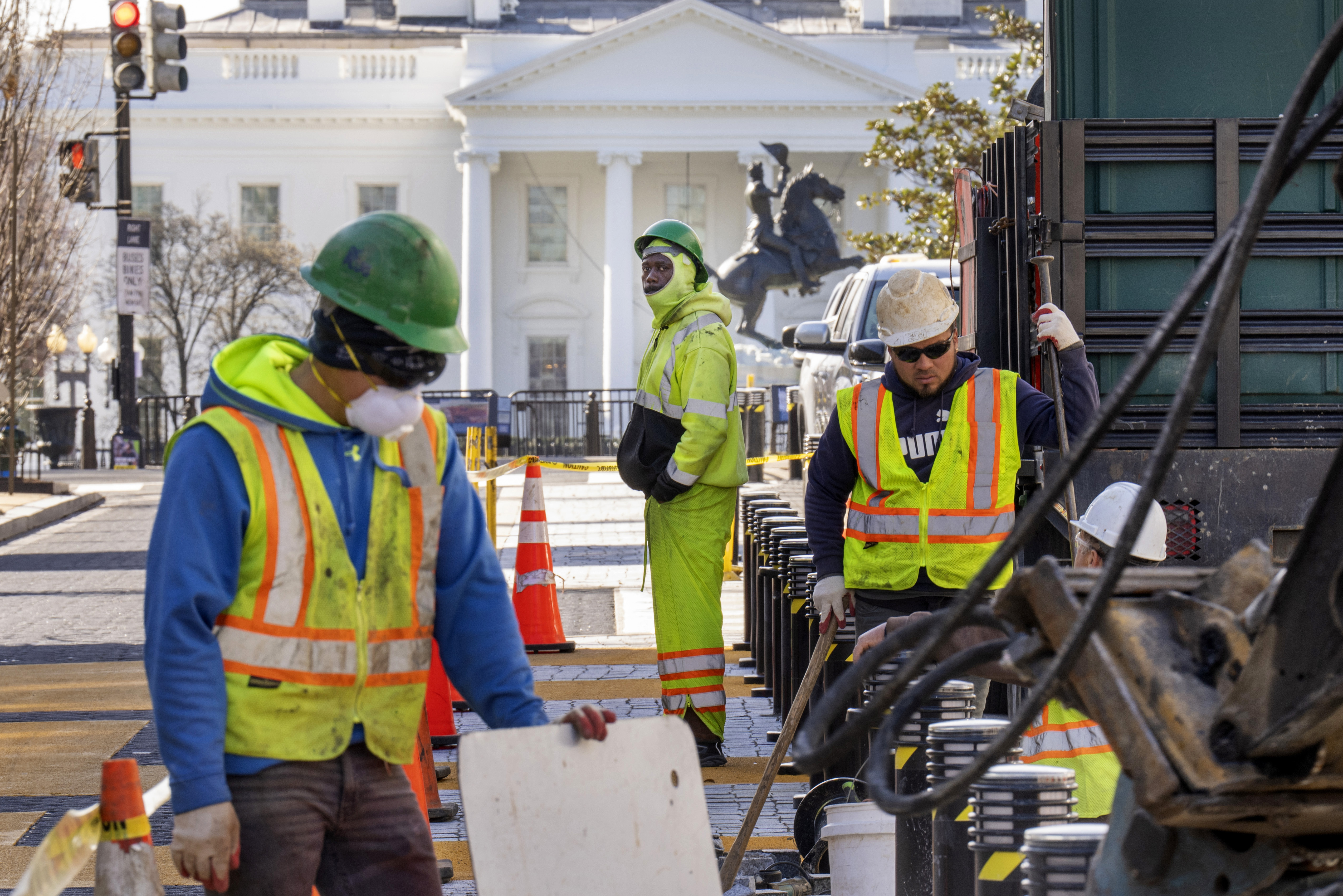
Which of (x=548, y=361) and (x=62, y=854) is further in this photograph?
(x=548, y=361)

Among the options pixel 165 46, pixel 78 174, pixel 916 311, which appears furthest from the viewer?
pixel 78 174

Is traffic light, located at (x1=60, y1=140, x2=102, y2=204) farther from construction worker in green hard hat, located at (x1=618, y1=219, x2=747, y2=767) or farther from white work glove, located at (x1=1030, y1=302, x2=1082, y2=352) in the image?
white work glove, located at (x1=1030, y1=302, x2=1082, y2=352)

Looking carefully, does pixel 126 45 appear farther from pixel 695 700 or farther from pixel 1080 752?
pixel 1080 752

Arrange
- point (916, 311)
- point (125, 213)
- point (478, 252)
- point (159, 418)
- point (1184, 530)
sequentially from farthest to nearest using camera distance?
point (478, 252), point (159, 418), point (125, 213), point (1184, 530), point (916, 311)

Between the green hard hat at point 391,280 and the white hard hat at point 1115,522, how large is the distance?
2.52 metres

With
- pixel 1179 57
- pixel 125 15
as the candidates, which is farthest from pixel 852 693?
pixel 125 15

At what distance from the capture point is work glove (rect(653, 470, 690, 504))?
6.68 metres

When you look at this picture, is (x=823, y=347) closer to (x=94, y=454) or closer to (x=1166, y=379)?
(x=1166, y=379)

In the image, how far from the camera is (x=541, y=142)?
54.0 m

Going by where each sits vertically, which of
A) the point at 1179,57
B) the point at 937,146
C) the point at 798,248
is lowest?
the point at 1179,57

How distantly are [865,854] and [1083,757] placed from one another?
25.1 inches

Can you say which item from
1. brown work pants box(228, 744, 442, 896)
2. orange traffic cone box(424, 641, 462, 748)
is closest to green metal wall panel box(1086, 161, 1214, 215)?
orange traffic cone box(424, 641, 462, 748)

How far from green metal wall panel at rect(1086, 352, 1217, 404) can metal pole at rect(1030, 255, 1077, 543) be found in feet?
1.12

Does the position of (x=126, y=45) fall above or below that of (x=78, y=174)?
above
